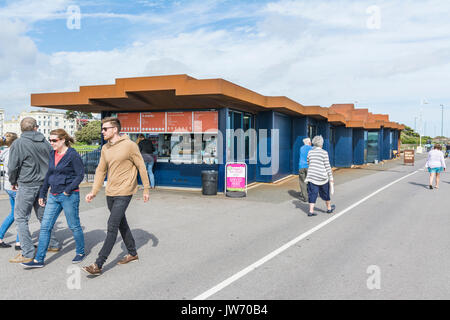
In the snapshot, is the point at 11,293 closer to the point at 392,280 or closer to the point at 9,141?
the point at 9,141

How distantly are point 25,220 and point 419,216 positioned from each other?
7.44m

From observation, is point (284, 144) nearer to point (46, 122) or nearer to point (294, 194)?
point (294, 194)

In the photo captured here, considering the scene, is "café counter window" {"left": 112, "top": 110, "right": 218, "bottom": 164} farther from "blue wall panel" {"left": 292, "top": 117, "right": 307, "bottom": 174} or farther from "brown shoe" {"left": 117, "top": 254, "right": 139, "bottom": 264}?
"brown shoe" {"left": 117, "top": 254, "right": 139, "bottom": 264}

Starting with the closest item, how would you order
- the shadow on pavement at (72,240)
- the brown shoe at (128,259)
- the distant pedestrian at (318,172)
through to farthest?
the brown shoe at (128,259) < the shadow on pavement at (72,240) < the distant pedestrian at (318,172)

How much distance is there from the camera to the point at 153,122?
502 inches

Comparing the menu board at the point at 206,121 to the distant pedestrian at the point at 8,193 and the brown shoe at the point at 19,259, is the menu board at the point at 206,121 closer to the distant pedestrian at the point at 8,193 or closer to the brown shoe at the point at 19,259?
the distant pedestrian at the point at 8,193

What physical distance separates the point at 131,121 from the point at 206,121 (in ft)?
9.49

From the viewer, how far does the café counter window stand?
39.5 feet

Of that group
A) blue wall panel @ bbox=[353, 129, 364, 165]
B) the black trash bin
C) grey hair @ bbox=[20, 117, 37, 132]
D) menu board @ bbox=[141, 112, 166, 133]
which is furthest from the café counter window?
blue wall panel @ bbox=[353, 129, 364, 165]

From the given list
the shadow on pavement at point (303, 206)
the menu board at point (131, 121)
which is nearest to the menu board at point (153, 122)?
the menu board at point (131, 121)

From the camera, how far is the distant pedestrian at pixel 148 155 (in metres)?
12.4

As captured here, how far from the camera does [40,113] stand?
141875 mm

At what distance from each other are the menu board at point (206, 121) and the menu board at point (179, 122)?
26cm

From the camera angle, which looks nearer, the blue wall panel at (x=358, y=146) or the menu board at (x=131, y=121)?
the menu board at (x=131, y=121)
